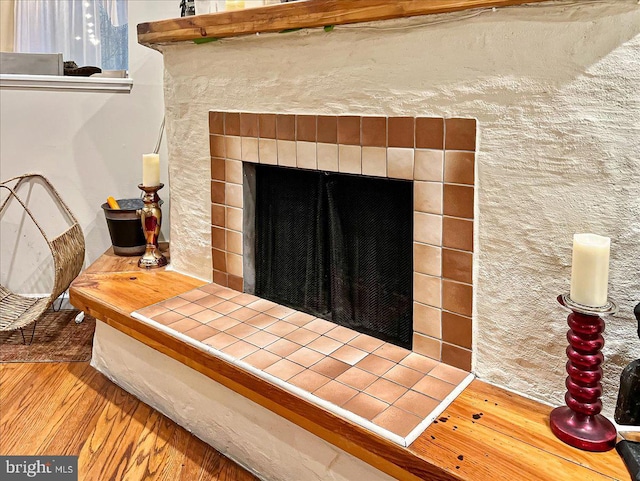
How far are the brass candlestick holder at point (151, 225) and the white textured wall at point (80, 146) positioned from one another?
343 millimetres

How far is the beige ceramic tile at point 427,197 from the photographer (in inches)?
50.3

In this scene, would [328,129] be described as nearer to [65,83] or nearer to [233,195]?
[233,195]

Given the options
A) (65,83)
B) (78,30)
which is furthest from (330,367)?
(78,30)

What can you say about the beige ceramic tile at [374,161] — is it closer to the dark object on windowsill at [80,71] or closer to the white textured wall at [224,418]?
the white textured wall at [224,418]

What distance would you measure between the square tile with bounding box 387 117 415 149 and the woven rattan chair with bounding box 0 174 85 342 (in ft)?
4.60

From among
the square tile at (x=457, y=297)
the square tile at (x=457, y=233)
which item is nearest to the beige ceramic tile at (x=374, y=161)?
the square tile at (x=457, y=233)

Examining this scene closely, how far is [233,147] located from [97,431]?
934 mm

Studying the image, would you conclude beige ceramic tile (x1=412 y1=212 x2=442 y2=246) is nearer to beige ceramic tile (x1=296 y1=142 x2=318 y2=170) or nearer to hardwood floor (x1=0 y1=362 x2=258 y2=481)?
beige ceramic tile (x1=296 y1=142 x2=318 y2=170)

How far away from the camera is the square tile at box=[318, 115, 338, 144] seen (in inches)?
57.1

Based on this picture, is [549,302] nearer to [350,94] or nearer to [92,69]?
[350,94]

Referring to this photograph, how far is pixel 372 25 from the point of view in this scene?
1.31 m

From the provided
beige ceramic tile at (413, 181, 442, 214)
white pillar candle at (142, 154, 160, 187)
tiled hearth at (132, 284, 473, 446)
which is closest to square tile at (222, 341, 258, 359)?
tiled hearth at (132, 284, 473, 446)

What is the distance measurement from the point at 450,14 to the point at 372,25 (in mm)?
196

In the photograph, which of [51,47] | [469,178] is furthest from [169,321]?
[51,47]
